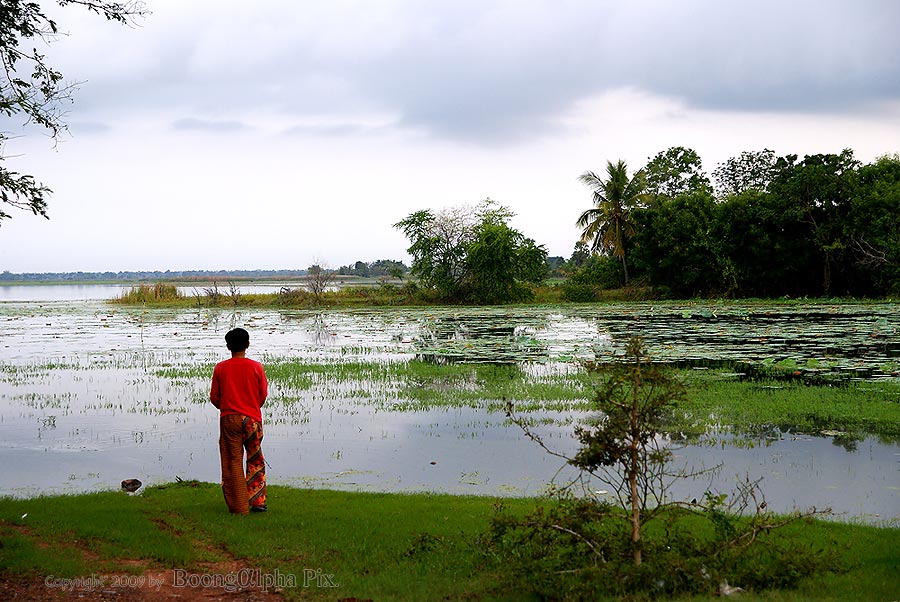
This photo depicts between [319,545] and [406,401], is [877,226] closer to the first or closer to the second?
[406,401]

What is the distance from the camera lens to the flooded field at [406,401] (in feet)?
27.9

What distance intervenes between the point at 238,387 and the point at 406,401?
22.7 feet

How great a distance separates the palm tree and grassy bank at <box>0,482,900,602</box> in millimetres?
39541

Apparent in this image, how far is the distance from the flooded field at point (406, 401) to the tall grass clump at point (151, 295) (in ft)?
74.9

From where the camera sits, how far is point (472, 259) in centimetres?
4388

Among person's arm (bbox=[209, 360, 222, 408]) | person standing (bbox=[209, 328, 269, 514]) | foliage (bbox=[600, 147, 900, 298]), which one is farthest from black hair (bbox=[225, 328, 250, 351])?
foliage (bbox=[600, 147, 900, 298])

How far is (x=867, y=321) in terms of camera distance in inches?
1013

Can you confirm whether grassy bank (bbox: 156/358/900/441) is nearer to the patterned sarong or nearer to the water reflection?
the water reflection

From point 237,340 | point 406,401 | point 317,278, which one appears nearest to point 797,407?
point 406,401

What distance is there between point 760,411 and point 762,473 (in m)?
3.50

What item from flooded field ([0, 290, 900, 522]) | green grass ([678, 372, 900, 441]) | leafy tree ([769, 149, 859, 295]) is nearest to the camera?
flooded field ([0, 290, 900, 522])

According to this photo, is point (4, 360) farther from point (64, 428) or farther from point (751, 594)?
point (751, 594)

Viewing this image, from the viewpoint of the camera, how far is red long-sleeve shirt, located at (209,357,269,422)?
263 inches

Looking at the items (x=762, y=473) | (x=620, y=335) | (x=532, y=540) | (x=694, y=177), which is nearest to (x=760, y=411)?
(x=762, y=473)
